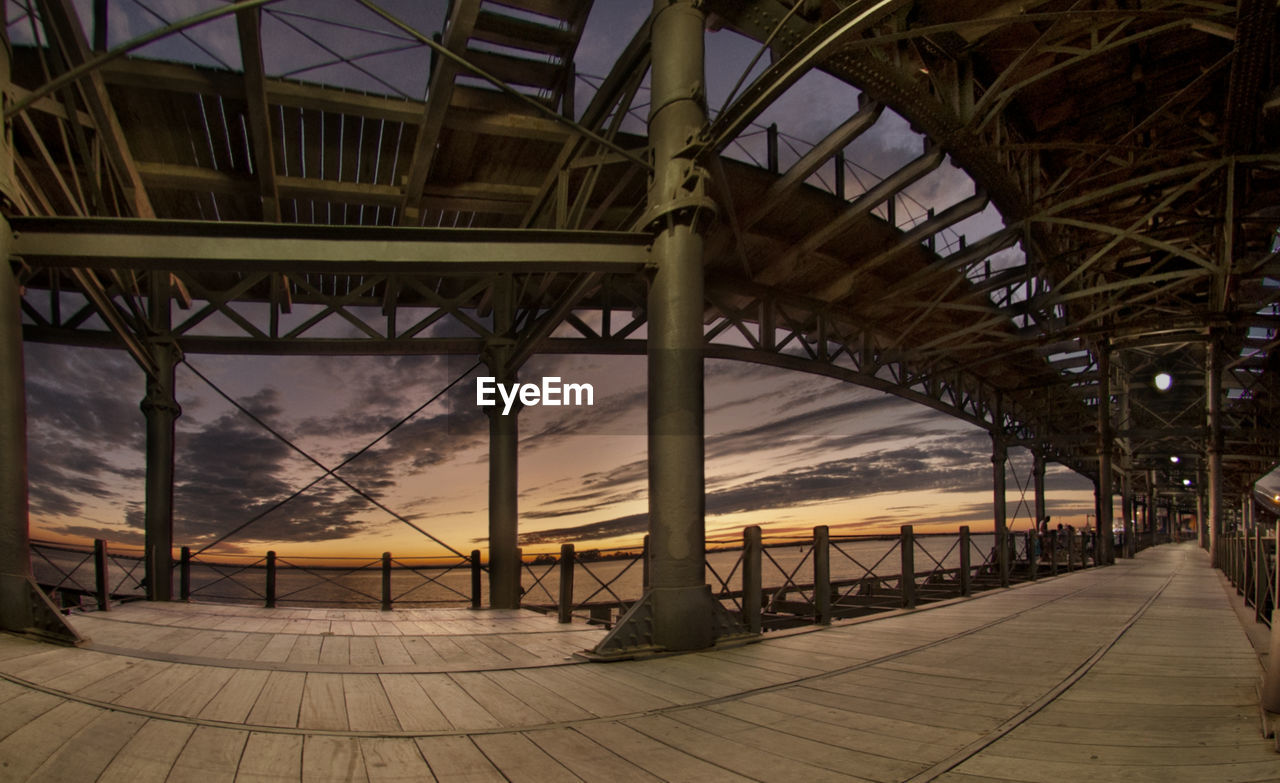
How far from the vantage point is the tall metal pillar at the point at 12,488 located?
5309mm

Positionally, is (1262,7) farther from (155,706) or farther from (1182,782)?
(155,706)

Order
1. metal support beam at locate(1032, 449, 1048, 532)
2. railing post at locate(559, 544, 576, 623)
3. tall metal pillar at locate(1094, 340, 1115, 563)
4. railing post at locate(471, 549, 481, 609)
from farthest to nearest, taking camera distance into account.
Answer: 1. metal support beam at locate(1032, 449, 1048, 532)
2. tall metal pillar at locate(1094, 340, 1115, 563)
3. railing post at locate(471, 549, 481, 609)
4. railing post at locate(559, 544, 576, 623)

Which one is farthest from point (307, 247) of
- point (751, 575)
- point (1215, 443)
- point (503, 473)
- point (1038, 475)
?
point (1038, 475)

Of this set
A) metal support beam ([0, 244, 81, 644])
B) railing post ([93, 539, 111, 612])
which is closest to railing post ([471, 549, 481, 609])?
railing post ([93, 539, 111, 612])

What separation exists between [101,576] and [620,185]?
910cm

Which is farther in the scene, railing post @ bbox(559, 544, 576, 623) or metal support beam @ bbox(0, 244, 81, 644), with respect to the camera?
railing post @ bbox(559, 544, 576, 623)

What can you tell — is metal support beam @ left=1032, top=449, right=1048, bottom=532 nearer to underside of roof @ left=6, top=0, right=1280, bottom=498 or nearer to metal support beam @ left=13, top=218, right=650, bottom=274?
underside of roof @ left=6, top=0, right=1280, bottom=498

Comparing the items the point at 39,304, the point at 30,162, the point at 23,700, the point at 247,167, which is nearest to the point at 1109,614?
the point at 23,700

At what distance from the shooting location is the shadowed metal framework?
5.82 m

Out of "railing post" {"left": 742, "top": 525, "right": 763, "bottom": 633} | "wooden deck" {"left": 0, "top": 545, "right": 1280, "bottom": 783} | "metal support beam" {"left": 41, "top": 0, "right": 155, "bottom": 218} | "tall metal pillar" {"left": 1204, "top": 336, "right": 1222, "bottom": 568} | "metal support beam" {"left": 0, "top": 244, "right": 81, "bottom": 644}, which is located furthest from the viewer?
"tall metal pillar" {"left": 1204, "top": 336, "right": 1222, "bottom": 568}

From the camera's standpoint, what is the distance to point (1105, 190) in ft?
37.1

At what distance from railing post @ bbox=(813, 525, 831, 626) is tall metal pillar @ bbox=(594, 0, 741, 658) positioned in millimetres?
1972

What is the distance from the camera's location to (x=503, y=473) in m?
10.6

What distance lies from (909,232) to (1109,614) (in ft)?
24.4
